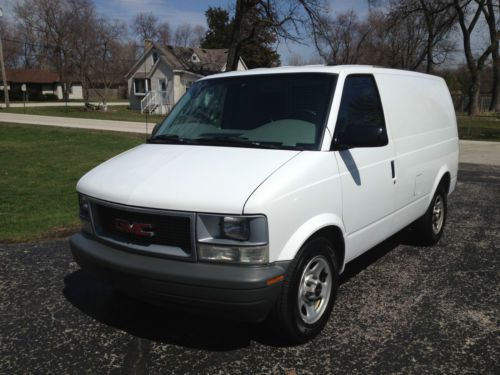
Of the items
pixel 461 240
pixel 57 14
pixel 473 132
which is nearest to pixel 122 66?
pixel 57 14

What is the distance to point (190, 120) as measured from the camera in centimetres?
438

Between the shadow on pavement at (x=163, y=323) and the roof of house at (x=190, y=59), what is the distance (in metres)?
35.7

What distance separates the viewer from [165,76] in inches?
1625

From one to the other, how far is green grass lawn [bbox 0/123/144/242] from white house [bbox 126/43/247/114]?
19647mm

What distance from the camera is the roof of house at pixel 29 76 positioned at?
71188mm

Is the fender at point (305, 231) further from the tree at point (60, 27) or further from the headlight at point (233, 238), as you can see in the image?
the tree at point (60, 27)

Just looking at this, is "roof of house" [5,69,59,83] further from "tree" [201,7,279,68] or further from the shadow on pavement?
the shadow on pavement

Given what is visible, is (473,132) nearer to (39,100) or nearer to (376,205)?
(376,205)

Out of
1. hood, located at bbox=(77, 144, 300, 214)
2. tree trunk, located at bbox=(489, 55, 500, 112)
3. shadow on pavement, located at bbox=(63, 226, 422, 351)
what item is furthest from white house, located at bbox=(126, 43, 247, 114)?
hood, located at bbox=(77, 144, 300, 214)

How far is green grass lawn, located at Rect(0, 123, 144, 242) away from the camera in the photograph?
6.56 metres

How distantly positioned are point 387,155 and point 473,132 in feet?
66.8

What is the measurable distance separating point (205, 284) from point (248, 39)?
2615 centimetres

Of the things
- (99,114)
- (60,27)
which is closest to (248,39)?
(99,114)

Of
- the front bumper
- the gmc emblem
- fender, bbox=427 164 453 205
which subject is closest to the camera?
the front bumper
